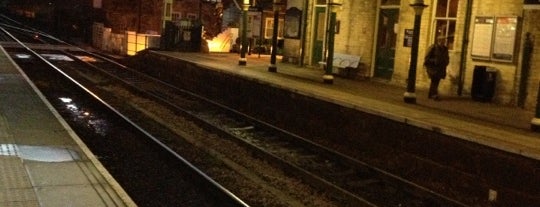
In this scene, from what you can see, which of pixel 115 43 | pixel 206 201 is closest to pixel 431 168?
pixel 206 201

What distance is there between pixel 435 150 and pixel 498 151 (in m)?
1.41

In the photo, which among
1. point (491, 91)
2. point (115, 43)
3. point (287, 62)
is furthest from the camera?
point (115, 43)

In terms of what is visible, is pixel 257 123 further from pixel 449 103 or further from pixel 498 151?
pixel 498 151

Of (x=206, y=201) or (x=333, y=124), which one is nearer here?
(x=206, y=201)

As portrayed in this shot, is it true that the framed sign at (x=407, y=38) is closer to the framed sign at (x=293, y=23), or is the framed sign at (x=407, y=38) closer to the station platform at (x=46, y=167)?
the framed sign at (x=293, y=23)

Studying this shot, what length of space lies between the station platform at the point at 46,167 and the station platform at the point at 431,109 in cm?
527

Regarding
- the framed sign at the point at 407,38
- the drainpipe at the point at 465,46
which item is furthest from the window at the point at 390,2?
the drainpipe at the point at 465,46

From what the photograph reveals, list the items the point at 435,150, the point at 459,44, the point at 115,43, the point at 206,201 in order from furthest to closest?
1. the point at 115,43
2. the point at 459,44
3. the point at 435,150
4. the point at 206,201

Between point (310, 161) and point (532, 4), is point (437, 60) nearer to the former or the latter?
point (532, 4)

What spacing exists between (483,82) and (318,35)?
864cm

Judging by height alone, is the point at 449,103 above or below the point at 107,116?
above

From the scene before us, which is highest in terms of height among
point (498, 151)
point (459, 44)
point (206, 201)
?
point (459, 44)

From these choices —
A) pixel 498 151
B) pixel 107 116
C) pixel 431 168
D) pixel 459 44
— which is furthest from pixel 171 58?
pixel 498 151

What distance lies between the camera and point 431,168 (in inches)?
408
